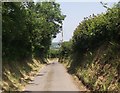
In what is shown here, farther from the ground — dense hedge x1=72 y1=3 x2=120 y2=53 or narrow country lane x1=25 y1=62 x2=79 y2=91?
dense hedge x1=72 y1=3 x2=120 y2=53

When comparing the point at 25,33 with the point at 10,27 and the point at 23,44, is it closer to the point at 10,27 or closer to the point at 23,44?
the point at 23,44

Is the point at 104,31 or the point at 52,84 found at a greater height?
the point at 104,31

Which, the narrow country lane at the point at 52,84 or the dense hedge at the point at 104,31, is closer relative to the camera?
the dense hedge at the point at 104,31

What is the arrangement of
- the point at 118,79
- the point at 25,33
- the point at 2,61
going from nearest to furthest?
the point at 118,79
the point at 2,61
the point at 25,33

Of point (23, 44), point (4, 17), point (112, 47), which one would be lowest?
point (23, 44)

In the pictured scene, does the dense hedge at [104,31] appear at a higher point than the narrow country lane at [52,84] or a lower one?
higher

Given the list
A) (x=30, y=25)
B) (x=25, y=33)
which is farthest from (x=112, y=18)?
(x=30, y=25)

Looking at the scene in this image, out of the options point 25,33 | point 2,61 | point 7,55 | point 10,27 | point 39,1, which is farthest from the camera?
point 39,1

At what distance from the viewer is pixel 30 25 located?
1501 inches

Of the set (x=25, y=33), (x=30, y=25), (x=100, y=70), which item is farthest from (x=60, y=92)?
(x=30, y=25)

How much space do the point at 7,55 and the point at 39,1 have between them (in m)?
48.5

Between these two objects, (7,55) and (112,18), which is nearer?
(112,18)

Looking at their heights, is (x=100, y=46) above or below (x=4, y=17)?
below

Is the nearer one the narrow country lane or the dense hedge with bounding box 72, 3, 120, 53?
the dense hedge with bounding box 72, 3, 120, 53
